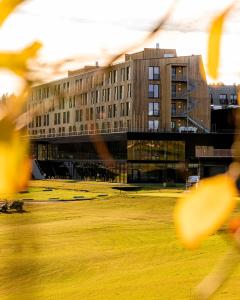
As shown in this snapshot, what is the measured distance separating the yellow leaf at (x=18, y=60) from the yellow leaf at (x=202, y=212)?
0.39 ft

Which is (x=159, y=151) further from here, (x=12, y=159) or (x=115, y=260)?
(x=115, y=260)

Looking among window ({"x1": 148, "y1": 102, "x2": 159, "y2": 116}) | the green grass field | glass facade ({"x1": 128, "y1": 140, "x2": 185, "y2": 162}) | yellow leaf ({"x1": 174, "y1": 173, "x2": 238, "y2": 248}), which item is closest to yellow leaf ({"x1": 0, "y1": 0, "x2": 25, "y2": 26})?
yellow leaf ({"x1": 174, "y1": 173, "x2": 238, "y2": 248})

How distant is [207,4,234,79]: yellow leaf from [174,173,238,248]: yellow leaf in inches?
3.2

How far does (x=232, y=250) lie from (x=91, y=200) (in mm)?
17202

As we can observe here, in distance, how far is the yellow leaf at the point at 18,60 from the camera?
1.10 feet

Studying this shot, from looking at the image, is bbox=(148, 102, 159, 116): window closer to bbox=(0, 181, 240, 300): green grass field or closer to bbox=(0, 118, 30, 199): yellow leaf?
bbox=(0, 118, 30, 199): yellow leaf

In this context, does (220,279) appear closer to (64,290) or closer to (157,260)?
(64,290)

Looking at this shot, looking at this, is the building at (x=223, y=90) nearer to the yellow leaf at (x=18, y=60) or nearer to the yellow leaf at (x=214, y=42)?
the yellow leaf at (x=214, y=42)

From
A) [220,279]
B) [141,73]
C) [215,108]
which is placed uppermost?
[141,73]

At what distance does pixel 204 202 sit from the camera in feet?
1.03

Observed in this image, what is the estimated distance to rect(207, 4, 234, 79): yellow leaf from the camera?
351 millimetres

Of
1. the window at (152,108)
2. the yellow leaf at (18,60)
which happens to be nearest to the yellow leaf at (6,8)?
the yellow leaf at (18,60)

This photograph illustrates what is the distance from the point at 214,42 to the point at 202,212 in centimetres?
11

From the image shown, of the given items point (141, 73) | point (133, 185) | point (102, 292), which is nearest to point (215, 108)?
point (141, 73)
